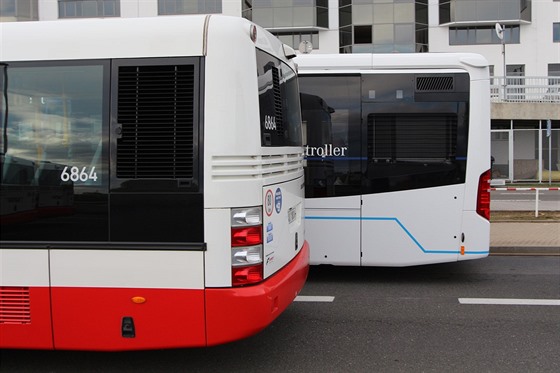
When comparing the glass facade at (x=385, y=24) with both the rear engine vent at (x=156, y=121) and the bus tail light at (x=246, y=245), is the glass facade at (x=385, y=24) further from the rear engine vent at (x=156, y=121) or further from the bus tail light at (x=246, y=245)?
the bus tail light at (x=246, y=245)

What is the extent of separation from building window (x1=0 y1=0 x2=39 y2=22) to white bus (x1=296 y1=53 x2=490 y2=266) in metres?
32.4

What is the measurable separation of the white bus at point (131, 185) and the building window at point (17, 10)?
33.9 metres

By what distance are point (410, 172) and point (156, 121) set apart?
3.90 metres

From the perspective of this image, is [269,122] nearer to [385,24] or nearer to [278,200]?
[278,200]

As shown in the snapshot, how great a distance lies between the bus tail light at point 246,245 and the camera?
3.59 metres

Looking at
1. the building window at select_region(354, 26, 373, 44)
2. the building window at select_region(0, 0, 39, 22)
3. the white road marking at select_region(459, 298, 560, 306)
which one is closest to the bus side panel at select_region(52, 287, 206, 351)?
the white road marking at select_region(459, 298, 560, 306)

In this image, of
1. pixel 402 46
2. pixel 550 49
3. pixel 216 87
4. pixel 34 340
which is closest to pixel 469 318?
pixel 216 87

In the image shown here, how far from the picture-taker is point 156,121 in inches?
144

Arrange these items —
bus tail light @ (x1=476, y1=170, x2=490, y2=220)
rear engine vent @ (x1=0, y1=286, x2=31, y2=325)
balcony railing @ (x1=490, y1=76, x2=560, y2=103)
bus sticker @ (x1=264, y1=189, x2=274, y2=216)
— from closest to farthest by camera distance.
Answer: rear engine vent @ (x1=0, y1=286, x2=31, y2=325)
bus sticker @ (x1=264, y1=189, x2=274, y2=216)
bus tail light @ (x1=476, y1=170, x2=490, y2=220)
balcony railing @ (x1=490, y1=76, x2=560, y2=103)

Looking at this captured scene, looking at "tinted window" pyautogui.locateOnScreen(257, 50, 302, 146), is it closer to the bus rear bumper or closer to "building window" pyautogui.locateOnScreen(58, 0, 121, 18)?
the bus rear bumper

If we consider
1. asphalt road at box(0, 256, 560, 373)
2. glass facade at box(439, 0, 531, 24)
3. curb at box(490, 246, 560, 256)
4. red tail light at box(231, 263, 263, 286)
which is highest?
glass facade at box(439, 0, 531, 24)

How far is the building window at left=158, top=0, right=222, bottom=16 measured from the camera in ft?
113

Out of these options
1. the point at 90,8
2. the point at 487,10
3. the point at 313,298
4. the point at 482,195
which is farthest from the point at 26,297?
the point at 487,10

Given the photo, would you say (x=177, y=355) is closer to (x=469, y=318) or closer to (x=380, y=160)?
(x=469, y=318)
